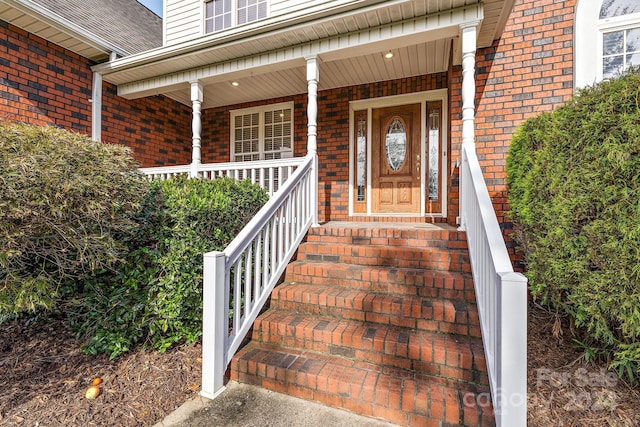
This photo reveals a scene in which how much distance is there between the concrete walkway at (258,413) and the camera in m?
1.83

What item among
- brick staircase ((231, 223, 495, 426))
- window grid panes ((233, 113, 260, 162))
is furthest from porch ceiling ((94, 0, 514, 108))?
brick staircase ((231, 223, 495, 426))

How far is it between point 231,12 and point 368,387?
643 centimetres

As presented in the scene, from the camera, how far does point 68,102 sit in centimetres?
482

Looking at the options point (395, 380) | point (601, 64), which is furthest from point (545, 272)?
point (601, 64)

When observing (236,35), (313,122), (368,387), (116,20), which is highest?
(116,20)

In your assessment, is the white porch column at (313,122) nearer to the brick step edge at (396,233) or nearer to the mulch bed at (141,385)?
the brick step edge at (396,233)

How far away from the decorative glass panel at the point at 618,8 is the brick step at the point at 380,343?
4.35 meters

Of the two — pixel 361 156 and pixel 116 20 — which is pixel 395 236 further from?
pixel 116 20

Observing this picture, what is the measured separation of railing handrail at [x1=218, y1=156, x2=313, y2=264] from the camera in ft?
7.43

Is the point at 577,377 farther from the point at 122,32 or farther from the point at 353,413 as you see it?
the point at 122,32

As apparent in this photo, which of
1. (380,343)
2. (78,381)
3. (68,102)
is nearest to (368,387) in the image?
(380,343)

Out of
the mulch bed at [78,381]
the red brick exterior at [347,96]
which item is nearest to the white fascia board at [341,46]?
the red brick exterior at [347,96]

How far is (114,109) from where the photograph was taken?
17.9 feet

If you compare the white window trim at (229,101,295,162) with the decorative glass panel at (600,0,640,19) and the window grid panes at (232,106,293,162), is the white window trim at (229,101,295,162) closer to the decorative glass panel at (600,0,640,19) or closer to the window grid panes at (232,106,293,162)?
the window grid panes at (232,106,293,162)
